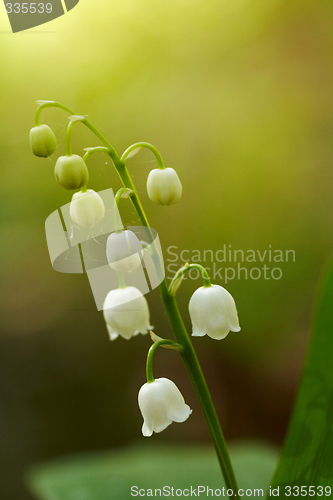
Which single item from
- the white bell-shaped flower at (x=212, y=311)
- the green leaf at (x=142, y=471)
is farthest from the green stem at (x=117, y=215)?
the green leaf at (x=142, y=471)

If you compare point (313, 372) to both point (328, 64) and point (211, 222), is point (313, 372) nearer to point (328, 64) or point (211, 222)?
point (211, 222)

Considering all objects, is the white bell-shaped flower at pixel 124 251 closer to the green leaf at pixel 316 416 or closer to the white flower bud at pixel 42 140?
the white flower bud at pixel 42 140

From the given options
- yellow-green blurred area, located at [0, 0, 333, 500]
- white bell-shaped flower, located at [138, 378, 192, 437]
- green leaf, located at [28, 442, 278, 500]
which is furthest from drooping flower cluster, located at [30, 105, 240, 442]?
green leaf, located at [28, 442, 278, 500]

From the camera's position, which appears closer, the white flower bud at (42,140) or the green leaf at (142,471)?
the white flower bud at (42,140)

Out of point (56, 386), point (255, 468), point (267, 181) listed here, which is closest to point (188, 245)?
point (267, 181)

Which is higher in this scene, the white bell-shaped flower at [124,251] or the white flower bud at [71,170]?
the white flower bud at [71,170]

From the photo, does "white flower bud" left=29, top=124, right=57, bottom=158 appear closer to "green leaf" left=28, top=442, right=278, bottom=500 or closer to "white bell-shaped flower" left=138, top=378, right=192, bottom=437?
"white bell-shaped flower" left=138, top=378, right=192, bottom=437

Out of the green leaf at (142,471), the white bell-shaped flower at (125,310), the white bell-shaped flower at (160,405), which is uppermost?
the white bell-shaped flower at (125,310)
